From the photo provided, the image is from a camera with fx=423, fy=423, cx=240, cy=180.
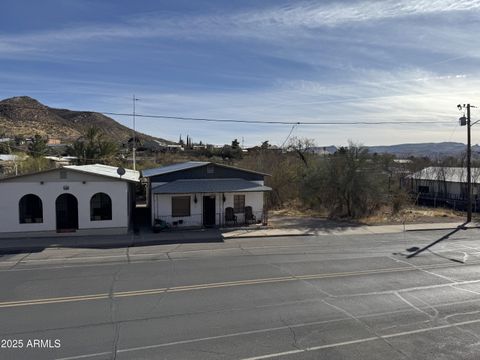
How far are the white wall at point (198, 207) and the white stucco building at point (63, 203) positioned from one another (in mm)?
2330

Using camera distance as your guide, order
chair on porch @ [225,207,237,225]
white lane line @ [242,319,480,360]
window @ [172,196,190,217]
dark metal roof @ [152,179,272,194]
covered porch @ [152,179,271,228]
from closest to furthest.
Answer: white lane line @ [242,319,480,360], dark metal roof @ [152,179,272,194], covered porch @ [152,179,271,228], window @ [172,196,190,217], chair on porch @ [225,207,237,225]

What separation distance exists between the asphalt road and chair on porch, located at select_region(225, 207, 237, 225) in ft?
25.1

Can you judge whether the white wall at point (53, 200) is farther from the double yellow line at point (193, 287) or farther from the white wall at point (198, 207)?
the double yellow line at point (193, 287)

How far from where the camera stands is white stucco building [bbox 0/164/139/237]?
845 inches

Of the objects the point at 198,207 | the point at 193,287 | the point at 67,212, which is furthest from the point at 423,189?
the point at 193,287

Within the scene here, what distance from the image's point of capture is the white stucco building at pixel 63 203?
70.4ft

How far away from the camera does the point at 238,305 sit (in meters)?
10.9

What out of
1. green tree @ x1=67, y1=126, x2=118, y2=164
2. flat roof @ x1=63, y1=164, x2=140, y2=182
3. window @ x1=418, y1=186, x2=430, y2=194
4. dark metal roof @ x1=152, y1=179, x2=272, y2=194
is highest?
green tree @ x1=67, y1=126, x2=118, y2=164

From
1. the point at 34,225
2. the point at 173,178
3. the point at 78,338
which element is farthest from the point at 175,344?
the point at 173,178

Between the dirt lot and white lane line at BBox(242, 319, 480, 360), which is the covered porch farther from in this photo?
white lane line at BBox(242, 319, 480, 360)

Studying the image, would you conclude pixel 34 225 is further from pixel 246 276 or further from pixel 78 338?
pixel 78 338

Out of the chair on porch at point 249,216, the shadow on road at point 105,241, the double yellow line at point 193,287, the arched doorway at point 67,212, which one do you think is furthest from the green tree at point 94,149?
the double yellow line at point 193,287

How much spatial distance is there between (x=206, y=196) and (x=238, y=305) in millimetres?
15287

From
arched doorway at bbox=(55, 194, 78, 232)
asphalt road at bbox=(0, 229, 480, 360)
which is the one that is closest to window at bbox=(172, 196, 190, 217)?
arched doorway at bbox=(55, 194, 78, 232)
